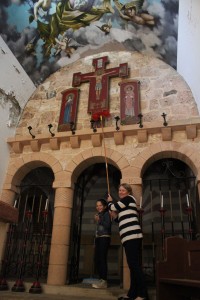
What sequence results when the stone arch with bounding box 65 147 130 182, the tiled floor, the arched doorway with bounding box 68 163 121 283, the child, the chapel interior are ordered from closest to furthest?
the tiled floor < the child < the chapel interior < the stone arch with bounding box 65 147 130 182 < the arched doorway with bounding box 68 163 121 283

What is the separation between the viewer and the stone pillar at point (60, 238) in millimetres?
4863

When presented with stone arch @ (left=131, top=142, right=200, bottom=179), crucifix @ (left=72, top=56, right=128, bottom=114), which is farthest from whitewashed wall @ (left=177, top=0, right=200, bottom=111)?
crucifix @ (left=72, top=56, right=128, bottom=114)

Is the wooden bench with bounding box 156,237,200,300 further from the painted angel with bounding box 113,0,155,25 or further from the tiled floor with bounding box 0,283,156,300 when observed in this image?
the painted angel with bounding box 113,0,155,25

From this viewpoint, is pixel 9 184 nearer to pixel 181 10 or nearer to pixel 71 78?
pixel 71 78

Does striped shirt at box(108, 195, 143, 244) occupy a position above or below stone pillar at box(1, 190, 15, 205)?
below

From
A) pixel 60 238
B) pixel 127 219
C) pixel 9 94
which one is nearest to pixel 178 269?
pixel 127 219

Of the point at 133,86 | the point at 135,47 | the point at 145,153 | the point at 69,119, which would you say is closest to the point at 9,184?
the point at 69,119

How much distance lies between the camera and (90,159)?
5.80 meters

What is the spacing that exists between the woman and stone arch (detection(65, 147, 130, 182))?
159 cm

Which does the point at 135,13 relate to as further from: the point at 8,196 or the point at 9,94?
the point at 8,196

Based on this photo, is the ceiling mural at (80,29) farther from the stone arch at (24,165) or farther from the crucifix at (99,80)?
the stone arch at (24,165)

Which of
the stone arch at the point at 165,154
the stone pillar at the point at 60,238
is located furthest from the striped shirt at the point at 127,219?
the stone pillar at the point at 60,238

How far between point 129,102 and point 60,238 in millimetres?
3249

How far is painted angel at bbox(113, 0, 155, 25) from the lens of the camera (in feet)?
20.7
